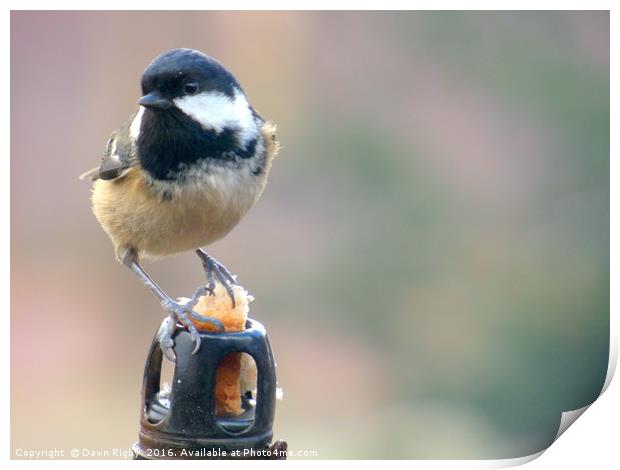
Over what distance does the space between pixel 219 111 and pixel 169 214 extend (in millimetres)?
164

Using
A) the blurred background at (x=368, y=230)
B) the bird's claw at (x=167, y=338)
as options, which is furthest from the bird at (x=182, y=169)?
the blurred background at (x=368, y=230)

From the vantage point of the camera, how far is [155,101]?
114cm

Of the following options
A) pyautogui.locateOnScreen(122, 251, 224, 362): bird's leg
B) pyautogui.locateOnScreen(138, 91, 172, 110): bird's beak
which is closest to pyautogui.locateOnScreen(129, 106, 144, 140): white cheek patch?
pyautogui.locateOnScreen(138, 91, 172, 110): bird's beak

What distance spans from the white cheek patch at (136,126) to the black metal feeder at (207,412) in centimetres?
29

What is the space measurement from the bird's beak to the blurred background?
1.29ft

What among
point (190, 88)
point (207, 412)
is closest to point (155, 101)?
point (190, 88)

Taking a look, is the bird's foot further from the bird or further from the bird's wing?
the bird's wing

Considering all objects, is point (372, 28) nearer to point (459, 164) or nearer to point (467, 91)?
point (467, 91)

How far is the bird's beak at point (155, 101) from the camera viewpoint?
113cm

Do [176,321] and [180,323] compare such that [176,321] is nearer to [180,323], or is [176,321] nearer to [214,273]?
[180,323]

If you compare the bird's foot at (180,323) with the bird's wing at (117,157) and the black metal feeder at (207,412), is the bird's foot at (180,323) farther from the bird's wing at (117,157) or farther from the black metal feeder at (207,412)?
the bird's wing at (117,157)

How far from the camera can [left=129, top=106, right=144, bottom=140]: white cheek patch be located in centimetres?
126

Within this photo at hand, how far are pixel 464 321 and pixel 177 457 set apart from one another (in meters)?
0.90
